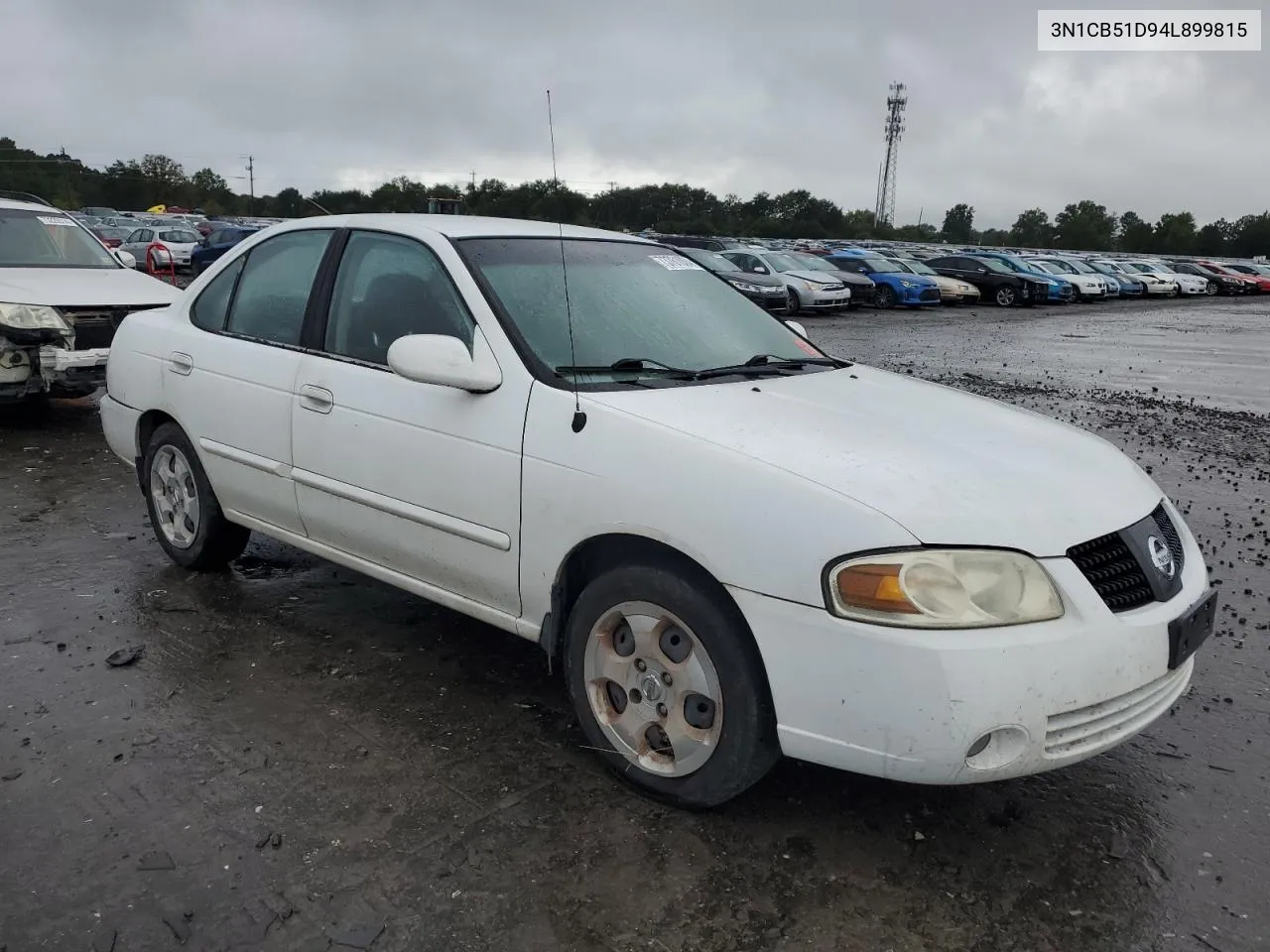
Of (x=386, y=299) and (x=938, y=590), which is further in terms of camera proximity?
(x=386, y=299)

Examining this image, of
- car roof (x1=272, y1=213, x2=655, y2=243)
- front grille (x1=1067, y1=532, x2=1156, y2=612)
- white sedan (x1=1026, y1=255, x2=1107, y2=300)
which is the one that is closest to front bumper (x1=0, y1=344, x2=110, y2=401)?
car roof (x1=272, y1=213, x2=655, y2=243)

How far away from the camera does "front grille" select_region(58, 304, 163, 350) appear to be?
7.72 metres

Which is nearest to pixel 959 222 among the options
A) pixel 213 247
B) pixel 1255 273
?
pixel 1255 273

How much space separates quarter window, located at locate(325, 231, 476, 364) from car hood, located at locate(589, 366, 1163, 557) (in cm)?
85

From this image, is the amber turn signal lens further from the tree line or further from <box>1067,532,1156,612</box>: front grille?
the tree line

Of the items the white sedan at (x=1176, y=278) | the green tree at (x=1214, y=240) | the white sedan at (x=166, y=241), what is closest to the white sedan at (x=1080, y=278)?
the white sedan at (x=1176, y=278)

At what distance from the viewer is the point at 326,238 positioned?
4.20m

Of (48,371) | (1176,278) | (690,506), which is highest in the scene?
(1176,278)

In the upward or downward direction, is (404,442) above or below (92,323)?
below

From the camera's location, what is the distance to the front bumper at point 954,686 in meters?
2.47

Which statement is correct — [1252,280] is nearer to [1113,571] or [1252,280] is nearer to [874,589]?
[1113,571]

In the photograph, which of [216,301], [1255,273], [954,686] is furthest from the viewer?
[1255,273]

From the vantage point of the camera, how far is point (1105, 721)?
2.68 meters

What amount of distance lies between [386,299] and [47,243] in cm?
680
